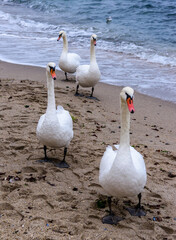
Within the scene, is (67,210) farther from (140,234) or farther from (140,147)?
(140,147)

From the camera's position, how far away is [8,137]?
17.9ft

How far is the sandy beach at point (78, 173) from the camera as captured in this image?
11.1ft

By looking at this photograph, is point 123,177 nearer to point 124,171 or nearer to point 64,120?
point 124,171

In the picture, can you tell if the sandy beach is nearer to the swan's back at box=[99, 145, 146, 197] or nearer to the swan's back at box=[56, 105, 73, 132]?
the swan's back at box=[99, 145, 146, 197]

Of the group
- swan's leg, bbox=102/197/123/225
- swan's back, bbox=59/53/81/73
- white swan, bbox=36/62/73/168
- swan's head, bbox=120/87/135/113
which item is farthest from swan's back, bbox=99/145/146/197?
swan's back, bbox=59/53/81/73

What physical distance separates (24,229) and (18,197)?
66cm

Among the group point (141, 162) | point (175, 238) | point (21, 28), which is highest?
point (21, 28)

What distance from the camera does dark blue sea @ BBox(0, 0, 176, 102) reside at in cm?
1060

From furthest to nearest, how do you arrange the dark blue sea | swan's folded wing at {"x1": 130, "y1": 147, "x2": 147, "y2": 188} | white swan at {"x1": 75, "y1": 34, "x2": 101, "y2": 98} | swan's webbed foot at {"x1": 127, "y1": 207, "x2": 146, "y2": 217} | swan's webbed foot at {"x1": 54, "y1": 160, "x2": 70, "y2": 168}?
the dark blue sea
white swan at {"x1": 75, "y1": 34, "x2": 101, "y2": 98}
swan's webbed foot at {"x1": 54, "y1": 160, "x2": 70, "y2": 168}
swan's webbed foot at {"x1": 127, "y1": 207, "x2": 146, "y2": 217}
swan's folded wing at {"x1": 130, "y1": 147, "x2": 147, "y2": 188}

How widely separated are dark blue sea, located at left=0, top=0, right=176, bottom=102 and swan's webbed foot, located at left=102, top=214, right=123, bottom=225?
16.9ft

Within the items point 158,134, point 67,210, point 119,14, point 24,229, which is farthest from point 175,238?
point 119,14

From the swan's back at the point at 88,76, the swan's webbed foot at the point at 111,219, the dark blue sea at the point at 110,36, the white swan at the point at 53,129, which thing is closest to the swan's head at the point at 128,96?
the swan's webbed foot at the point at 111,219

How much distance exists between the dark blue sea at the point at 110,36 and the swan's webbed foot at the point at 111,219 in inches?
203

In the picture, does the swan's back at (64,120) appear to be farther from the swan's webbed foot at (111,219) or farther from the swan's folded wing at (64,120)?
the swan's webbed foot at (111,219)
